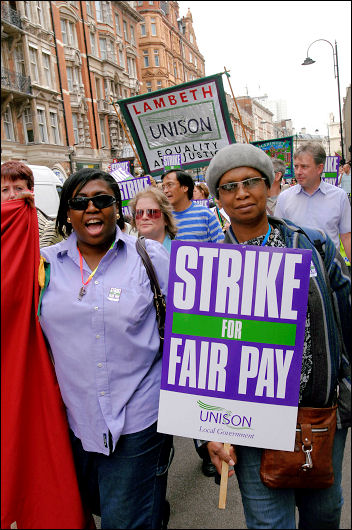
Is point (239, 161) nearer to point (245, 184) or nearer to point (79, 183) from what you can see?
point (245, 184)

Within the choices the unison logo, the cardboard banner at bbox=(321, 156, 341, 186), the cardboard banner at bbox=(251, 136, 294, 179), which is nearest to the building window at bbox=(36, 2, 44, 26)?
the unison logo

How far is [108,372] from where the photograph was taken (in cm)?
173

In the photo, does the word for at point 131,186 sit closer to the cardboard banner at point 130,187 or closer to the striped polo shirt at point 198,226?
the cardboard banner at point 130,187

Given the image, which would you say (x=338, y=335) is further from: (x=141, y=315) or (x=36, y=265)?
(x=36, y=265)

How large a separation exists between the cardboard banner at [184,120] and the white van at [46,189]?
2870mm

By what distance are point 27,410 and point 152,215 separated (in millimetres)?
2108

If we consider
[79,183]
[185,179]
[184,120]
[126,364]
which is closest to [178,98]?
[184,120]

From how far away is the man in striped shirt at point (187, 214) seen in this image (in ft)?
13.5

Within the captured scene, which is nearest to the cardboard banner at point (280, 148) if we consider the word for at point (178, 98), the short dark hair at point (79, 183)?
the word for at point (178, 98)

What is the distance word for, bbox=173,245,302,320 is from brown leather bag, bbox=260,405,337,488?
36 cm

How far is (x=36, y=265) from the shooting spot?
1.68m

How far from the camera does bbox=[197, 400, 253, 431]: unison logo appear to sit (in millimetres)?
1560

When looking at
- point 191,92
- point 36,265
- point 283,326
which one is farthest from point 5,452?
point 191,92

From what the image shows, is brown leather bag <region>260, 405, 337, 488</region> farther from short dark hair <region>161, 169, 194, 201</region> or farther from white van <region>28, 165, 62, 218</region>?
white van <region>28, 165, 62, 218</region>
